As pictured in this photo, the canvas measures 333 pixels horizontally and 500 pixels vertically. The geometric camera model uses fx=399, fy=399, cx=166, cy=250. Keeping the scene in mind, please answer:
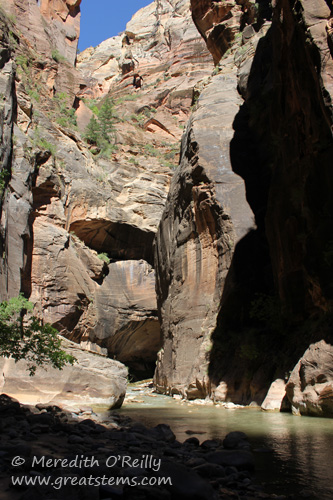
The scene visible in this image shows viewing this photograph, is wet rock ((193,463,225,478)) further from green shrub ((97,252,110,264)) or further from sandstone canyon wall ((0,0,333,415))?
green shrub ((97,252,110,264))

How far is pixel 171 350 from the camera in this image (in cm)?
1836

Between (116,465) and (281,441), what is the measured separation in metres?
3.25

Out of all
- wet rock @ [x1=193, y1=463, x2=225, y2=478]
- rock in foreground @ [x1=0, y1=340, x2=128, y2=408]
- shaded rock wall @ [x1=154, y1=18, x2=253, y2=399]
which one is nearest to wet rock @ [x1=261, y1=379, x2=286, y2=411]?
shaded rock wall @ [x1=154, y1=18, x2=253, y2=399]

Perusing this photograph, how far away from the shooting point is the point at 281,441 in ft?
20.9

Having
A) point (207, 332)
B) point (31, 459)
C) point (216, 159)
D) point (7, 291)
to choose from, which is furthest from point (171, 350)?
point (31, 459)

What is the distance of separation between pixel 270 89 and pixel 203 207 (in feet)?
20.6

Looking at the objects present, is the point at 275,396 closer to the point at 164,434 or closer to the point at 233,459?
the point at 164,434

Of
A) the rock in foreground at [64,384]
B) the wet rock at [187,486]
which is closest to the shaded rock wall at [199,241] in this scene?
the rock in foreground at [64,384]

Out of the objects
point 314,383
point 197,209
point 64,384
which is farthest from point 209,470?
point 197,209

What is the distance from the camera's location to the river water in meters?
4.16

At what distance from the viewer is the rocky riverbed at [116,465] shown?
3.32 meters

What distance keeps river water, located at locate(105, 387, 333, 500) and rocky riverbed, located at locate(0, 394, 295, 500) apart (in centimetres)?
29

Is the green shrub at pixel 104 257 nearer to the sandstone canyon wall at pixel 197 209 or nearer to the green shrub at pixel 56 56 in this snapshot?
the sandstone canyon wall at pixel 197 209

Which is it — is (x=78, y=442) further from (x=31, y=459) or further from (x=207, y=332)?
(x=207, y=332)
